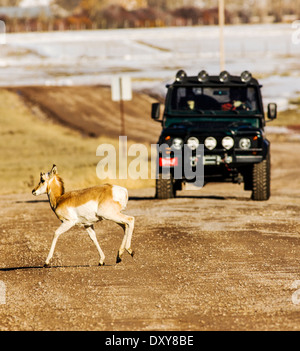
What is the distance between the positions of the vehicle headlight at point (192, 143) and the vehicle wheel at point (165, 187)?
0.90 m

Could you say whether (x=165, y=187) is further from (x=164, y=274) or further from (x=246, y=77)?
(x=164, y=274)

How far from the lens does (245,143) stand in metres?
15.4

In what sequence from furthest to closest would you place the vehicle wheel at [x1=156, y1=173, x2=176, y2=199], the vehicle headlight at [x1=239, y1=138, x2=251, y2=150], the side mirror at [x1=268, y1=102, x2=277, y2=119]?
the vehicle wheel at [x1=156, y1=173, x2=176, y2=199] < the vehicle headlight at [x1=239, y1=138, x2=251, y2=150] < the side mirror at [x1=268, y1=102, x2=277, y2=119]

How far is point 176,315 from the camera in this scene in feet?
23.4

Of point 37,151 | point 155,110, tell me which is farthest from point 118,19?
point 155,110

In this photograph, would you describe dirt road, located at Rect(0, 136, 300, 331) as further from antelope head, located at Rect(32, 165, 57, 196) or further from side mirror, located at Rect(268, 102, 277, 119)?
side mirror, located at Rect(268, 102, 277, 119)

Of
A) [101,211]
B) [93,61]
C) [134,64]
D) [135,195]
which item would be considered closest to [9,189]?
[135,195]

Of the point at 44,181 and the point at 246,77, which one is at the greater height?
the point at 246,77

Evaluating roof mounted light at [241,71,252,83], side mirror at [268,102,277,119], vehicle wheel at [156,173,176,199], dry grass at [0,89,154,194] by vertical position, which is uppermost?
roof mounted light at [241,71,252,83]

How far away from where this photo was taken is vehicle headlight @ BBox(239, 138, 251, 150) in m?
15.4

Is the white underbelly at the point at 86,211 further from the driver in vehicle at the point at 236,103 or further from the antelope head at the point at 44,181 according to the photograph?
the driver in vehicle at the point at 236,103

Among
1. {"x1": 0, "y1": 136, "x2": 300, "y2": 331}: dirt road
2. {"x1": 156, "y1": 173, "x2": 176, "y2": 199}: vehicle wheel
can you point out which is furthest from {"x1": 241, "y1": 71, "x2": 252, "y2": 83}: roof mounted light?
{"x1": 0, "y1": 136, "x2": 300, "y2": 331}: dirt road

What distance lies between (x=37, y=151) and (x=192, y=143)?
63.3ft

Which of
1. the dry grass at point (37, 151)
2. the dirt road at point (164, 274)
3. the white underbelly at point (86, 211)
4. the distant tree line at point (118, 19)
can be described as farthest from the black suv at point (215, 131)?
the distant tree line at point (118, 19)
